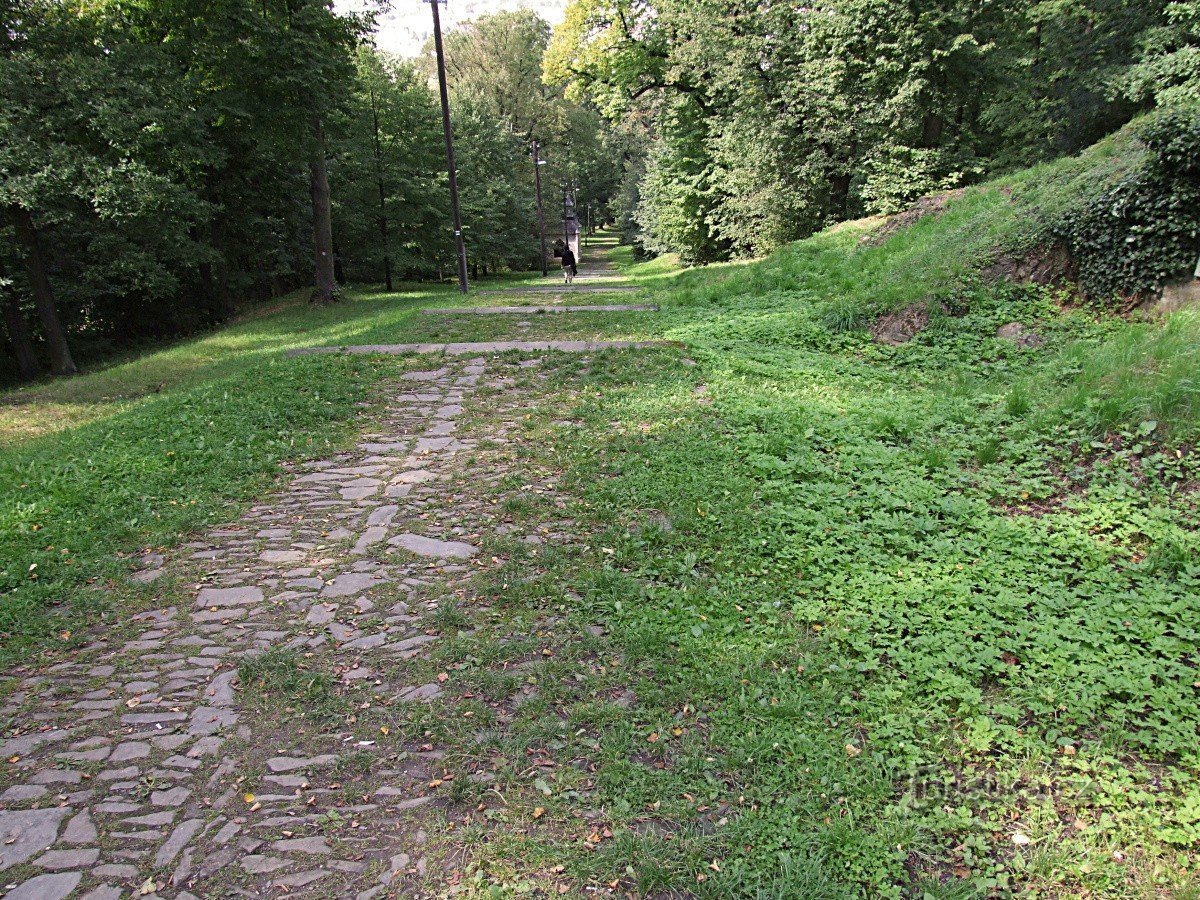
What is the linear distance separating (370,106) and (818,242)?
19056 mm

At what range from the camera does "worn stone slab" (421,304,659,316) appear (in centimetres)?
1355

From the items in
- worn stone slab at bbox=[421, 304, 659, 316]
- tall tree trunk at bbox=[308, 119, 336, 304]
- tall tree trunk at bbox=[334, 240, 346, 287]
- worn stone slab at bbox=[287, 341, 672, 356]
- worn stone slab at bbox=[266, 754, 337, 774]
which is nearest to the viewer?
worn stone slab at bbox=[266, 754, 337, 774]

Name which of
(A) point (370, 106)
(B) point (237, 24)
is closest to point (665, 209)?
(A) point (370, 106)

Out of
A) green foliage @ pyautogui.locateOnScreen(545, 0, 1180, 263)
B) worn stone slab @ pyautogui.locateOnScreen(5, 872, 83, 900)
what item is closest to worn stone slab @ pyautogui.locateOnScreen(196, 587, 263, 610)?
worn stone slab @ pyautogui.locateOnScreen(5, 872, 83, 900)

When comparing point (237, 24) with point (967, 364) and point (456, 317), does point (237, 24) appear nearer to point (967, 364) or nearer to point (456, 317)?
point (456, 317)

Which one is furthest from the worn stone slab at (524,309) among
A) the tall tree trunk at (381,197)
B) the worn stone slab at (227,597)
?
the tall tree trunk at (381,197)

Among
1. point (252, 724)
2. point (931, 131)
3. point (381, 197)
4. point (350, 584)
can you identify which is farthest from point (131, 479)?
point (381, 197)

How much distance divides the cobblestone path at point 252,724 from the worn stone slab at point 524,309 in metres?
9.11

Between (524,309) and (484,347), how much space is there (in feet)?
14.6

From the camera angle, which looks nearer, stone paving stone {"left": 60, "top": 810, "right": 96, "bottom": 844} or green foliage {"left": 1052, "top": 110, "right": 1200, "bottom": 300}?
stone paving stone {"left": 60, "top": 810, "right": 96, "bottom": 844}

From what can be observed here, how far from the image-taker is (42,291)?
1466 centimetres

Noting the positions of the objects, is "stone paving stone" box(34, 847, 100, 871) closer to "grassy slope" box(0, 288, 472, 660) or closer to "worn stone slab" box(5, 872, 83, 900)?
"worn stone slab" box(5, 872, 83, 900)

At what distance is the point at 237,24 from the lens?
16422 mm

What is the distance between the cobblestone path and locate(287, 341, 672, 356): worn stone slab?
5.02 metres
